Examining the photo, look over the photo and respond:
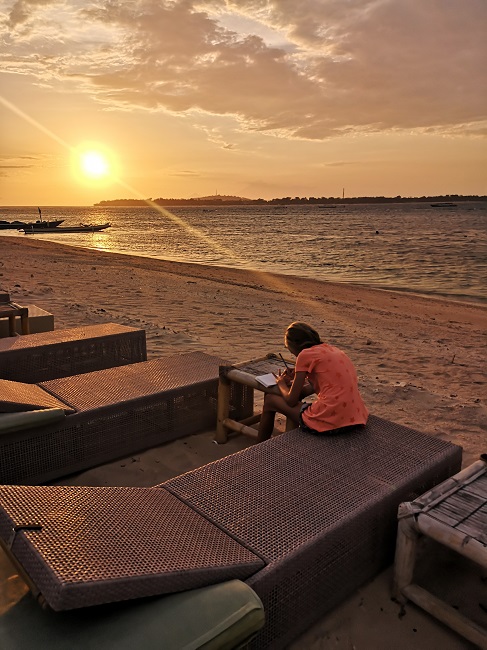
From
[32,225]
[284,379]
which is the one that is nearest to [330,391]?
[284,379]

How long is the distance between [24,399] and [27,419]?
0.27 metres

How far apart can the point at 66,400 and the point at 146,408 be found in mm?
639

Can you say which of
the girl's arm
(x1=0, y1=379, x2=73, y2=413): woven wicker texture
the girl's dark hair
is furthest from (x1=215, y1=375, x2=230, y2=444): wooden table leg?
(x1=0, y1=379, x2=73, y2=413): woven wicker texture

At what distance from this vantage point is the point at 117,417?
3.92 metres

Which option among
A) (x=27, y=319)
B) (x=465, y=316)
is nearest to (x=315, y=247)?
(x=465, y=316)

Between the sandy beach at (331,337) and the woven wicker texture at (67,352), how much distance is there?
4.82 feet

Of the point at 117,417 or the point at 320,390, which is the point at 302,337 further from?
the point at 117,417

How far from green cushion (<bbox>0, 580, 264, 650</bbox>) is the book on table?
207 cm

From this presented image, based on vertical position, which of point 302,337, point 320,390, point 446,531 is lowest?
point 446,531

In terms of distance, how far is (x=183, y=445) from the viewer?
4309mm

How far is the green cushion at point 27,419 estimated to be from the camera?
10.8 ft

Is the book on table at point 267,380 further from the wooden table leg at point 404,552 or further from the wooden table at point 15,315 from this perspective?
the wooden table at point 15,315

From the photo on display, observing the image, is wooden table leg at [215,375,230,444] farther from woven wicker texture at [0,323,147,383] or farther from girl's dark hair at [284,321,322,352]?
woven wicker texture at [0,323,147,383]

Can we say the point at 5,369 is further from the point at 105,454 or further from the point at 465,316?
the point at 465,316
